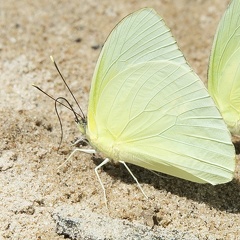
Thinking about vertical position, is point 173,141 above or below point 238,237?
above

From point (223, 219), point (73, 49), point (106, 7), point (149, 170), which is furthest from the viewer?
point (106, 7)

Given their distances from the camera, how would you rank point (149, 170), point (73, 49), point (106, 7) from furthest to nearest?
point (106, 7) < point (73, 49) < point (149, 170)

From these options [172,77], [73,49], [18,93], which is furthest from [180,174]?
[73,49]

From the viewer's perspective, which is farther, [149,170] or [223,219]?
[149,170]

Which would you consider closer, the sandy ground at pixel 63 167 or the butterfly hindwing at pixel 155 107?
the sandy ground at pixel 63 167

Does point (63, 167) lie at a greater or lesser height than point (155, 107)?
lesser

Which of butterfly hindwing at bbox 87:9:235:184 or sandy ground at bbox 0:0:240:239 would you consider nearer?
sandy ground at bbox 0:0:240:239

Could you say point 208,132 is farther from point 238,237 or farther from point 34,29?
point 34,29

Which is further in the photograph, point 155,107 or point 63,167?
point 63,167
